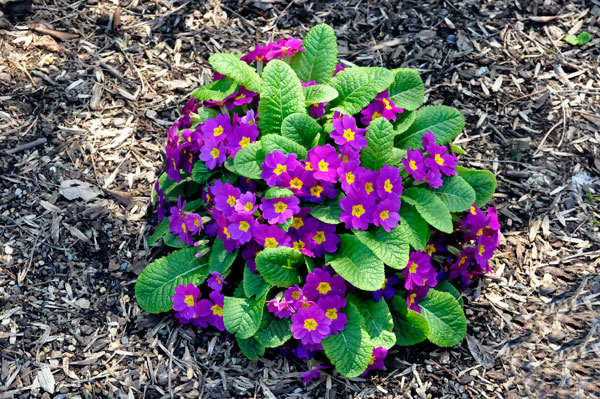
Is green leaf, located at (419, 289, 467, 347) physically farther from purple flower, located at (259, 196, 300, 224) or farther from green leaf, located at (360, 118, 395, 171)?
purple flower, located at (259, 196, 300, 224)

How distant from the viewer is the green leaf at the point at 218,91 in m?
3.73

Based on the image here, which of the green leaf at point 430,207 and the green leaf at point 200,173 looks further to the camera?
the green leaf at point 200,173

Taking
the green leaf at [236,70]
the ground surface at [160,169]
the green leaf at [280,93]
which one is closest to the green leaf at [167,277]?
the ground surface at [160,169]

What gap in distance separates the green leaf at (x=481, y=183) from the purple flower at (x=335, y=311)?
3.52ft

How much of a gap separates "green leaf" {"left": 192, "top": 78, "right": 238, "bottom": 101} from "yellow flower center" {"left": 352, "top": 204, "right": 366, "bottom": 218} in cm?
104

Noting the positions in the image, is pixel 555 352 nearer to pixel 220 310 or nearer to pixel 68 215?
pixel 220 310

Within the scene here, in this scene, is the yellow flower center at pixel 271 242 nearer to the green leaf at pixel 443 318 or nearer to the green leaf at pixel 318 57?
the green leaf at pixel 443 318

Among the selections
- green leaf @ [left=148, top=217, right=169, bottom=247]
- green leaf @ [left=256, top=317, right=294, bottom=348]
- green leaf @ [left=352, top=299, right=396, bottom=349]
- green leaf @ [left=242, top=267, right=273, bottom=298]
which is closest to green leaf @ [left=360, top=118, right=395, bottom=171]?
green leaf @ [left=352, top=299, right=396, bottom=349]

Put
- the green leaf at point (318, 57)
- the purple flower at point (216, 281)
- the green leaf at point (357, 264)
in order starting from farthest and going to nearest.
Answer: the green leaf at point (318, 57) < the purple flower at point (216, 281) < the green leaf at point (357, 264)

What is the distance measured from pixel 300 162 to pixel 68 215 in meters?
1.53

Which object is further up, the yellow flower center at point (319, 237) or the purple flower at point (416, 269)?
the yellow flower center at point (319, 237)

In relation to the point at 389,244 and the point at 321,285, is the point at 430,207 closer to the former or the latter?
the point at 389,244

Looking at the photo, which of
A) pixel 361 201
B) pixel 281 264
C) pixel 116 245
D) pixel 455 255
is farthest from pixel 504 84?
pixel 116 245

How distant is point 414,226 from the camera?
Result: 3.45 meters
